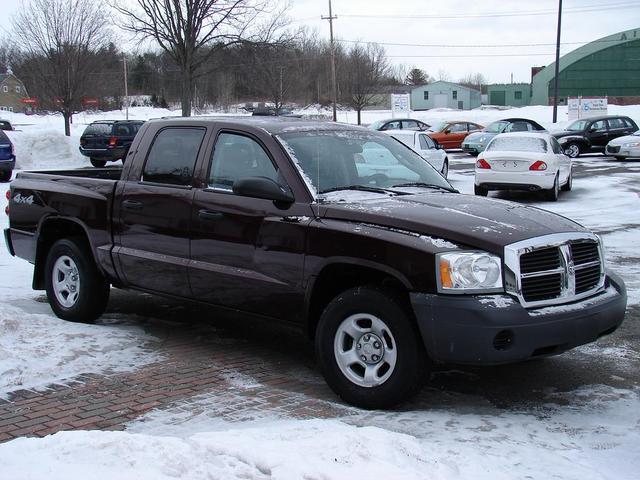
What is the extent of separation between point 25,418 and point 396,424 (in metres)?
2.22

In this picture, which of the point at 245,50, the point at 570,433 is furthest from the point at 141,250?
the point at 245,50

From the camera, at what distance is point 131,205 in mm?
6102

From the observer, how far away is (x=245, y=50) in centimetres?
2939

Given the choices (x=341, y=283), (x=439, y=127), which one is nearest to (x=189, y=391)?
(x=341, y=283)

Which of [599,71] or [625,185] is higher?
[599,71]

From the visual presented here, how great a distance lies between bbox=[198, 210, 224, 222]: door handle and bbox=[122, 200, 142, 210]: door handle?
74cm

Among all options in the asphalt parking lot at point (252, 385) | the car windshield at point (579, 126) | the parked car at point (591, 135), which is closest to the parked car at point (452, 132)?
the car windshield at point (579, 126)

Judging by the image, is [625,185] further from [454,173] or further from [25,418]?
[25,418]

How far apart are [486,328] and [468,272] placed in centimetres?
34

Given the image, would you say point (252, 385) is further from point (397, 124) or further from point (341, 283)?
point (397, 124)

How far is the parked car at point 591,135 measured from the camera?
Result: 102 ft

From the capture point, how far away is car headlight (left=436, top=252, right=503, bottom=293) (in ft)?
14.1

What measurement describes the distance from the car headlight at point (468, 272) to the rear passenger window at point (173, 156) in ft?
7.82

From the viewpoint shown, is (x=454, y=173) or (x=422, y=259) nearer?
(x=422, y=259)
